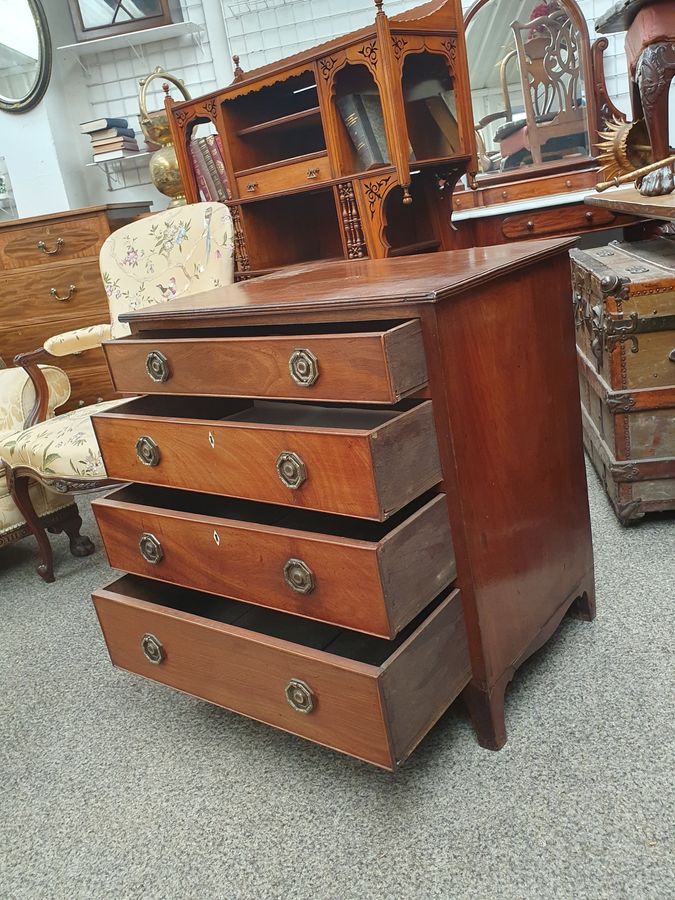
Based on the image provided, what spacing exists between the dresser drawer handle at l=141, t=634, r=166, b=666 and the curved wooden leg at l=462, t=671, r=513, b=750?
0.55 metres

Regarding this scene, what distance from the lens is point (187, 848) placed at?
1146mm

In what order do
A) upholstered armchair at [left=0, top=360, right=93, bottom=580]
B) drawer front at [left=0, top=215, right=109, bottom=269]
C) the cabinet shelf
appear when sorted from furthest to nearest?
drawer front at [left=0, top=215, right=109, bottom=269]
the cabinet shelf
upholstered armchair at [left=0, top=360, right=93, bottom=580]

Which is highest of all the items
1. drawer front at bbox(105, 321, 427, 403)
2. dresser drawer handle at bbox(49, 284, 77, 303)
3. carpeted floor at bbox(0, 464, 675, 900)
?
dresser drawer handle at bbox(49, 284, 77, 303)

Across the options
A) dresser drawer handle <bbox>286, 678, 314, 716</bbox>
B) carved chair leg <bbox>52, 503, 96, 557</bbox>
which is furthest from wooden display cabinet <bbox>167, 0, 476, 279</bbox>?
dresser drawer handle <bbox>286, 678, 314, 716</bbox>

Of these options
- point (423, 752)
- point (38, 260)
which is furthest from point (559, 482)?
point (38, 260)

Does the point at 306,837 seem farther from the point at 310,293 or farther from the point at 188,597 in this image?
the point at 310,293

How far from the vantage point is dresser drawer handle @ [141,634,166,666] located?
4.37 ft

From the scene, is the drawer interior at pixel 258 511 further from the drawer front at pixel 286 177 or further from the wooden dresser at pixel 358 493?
the drawer front at pixel 286 177

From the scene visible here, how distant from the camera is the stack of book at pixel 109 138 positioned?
3307 mm

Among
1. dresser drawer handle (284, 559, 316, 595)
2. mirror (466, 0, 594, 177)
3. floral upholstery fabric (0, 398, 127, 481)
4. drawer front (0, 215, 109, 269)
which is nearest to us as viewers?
dresser drawer handle (284, 559, 316, 595)

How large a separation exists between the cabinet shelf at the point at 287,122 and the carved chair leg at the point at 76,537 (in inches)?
55.5

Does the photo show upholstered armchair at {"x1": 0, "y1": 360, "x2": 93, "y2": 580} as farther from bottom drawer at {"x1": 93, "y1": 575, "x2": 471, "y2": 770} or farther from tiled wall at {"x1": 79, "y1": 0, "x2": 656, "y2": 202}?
tiled wall at {"x1": 79, "y1": 0, "x2": 656, "y2": 202}

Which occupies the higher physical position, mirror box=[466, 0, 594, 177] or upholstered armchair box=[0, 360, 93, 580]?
mirror box=[466, 0, 594, 177]

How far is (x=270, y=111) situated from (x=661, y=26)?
1355 millimetres
